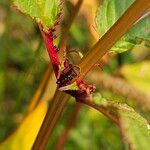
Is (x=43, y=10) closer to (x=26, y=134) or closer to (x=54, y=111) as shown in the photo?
(x=54, y=111)

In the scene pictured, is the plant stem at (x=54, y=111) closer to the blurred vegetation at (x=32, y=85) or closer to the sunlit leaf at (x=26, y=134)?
the sunlit leaf at (x=26, y=134)

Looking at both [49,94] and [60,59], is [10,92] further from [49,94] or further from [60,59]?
[60,59]

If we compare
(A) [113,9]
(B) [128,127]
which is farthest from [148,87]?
(B) [128,127]

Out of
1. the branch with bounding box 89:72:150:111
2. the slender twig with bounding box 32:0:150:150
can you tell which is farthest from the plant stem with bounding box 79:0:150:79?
the branch with bounding box 89:72:150:111

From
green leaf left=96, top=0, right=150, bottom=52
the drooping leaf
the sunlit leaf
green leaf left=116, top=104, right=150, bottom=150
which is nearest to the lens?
green leaf left=116, top=104, right=150, bottom=150

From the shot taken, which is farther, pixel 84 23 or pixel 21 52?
pixel 84 23

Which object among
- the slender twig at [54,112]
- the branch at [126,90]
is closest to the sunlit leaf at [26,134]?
the branch at [126,90]

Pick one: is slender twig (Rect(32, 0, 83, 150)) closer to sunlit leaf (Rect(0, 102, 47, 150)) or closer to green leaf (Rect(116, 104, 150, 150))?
green leaf (Rect(116, 104, 150, 150))
